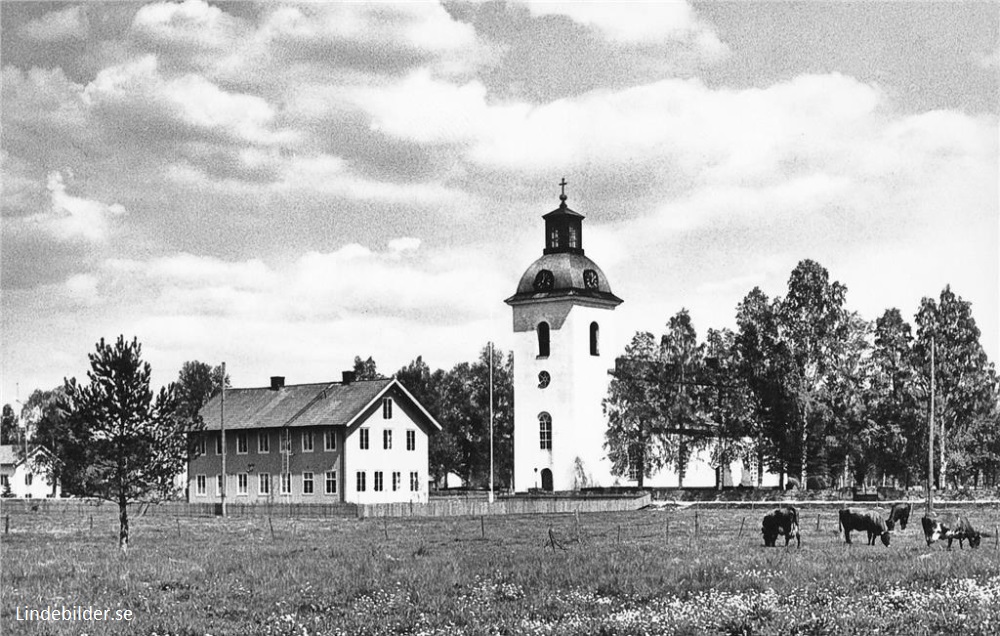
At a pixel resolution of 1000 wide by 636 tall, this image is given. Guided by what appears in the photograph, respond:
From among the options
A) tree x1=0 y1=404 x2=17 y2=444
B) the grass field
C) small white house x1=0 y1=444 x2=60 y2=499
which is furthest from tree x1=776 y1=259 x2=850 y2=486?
tree x1=0 y1=404 x2=17 y2=444

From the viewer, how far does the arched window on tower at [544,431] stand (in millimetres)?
88375

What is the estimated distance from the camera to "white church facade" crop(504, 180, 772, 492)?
Answer: 87.5 m

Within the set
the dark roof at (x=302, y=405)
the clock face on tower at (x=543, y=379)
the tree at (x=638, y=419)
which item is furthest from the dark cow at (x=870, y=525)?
the clock face on tower at (x=543, y=379)

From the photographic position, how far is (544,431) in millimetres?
88812

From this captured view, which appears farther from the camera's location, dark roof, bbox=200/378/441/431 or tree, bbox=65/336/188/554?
dark roof, bbox=200/378/441/431

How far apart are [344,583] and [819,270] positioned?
5484 cm

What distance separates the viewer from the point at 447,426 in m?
122

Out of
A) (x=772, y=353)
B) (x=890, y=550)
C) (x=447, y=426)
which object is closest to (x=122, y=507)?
(x=890, y=550)

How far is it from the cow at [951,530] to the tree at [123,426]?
2326 cm

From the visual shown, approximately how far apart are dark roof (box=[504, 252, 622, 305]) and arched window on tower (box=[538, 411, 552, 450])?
8.55 metres

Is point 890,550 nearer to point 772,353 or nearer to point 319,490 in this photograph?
point 772,353

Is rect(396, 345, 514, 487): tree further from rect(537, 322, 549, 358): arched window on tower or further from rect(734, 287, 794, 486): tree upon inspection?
rect(734, 287, 794, 486): tree

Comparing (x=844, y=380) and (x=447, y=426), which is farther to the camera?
(x=447, y=426)

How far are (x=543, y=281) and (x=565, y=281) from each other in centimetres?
184
